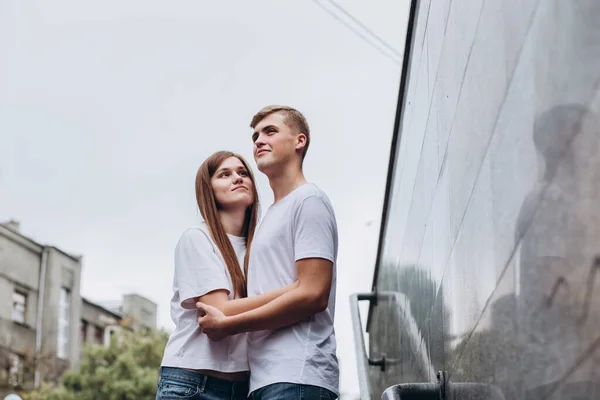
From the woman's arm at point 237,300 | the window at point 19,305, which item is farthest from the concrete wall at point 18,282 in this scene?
the woman's arm at point 237,300

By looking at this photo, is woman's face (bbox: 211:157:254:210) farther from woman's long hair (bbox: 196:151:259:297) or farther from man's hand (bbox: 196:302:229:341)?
man's hand (bbox: 196:302:229:341)

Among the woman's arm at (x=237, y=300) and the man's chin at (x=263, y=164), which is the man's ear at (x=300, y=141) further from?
the woman's arm at (x=237, y=300)

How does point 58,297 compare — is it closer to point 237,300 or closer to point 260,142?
point 260,142

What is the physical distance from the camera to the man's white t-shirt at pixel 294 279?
3.11m

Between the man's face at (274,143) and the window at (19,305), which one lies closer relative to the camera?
the man's face at (274,143)

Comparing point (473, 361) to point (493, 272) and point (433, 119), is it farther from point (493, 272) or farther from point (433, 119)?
point (433, 119)

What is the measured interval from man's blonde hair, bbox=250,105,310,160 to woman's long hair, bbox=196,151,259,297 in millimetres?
178

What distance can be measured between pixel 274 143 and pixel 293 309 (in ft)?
2.35

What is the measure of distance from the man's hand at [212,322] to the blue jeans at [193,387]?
0.14m

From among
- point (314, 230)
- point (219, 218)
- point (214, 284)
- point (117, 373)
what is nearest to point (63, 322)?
point (117, 373)

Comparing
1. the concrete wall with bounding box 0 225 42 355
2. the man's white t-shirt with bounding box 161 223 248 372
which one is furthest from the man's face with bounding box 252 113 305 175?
the concrete wall with bounding box 0 225 42 355

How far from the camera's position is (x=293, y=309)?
10.2 ft

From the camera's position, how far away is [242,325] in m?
3.16

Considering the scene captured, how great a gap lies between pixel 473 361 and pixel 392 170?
13.0ft
